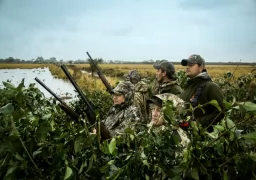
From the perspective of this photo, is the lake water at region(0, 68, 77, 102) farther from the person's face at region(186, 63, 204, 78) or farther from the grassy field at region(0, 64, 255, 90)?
the person's face at region(186, 63, 204, 78)

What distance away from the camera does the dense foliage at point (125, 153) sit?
1.17 metres

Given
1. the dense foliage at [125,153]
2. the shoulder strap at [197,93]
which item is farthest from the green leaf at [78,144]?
the shoulder strap at [197,93]

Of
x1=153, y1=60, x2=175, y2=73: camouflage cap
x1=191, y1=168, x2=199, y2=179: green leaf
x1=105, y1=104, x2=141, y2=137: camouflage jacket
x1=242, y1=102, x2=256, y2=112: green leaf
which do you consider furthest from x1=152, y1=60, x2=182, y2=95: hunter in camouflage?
x1=242, y1=102, x2=256, y2=112: green leaf

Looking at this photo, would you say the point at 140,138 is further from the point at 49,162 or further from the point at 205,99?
the point at 205,99

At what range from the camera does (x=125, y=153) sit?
141 cm

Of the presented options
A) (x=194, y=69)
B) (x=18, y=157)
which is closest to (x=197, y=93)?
(x=194, y=69)

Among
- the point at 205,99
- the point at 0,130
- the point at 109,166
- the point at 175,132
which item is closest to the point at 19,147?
the point at 0,130

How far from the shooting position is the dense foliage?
1.17 m

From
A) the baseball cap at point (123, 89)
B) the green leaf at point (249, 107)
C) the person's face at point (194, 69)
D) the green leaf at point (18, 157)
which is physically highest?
the green leaf at point (249, 107)

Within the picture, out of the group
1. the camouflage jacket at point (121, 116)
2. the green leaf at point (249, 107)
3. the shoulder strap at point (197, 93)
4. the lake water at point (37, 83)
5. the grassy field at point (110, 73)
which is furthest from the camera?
the grassy field at point (110, 73)

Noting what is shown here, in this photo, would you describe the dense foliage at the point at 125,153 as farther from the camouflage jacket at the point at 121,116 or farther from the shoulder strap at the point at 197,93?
the camouflage jacket at the point at 121,116

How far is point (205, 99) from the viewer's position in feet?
12.6

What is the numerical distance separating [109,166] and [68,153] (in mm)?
193

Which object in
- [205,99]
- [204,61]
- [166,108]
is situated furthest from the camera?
[204,61]
